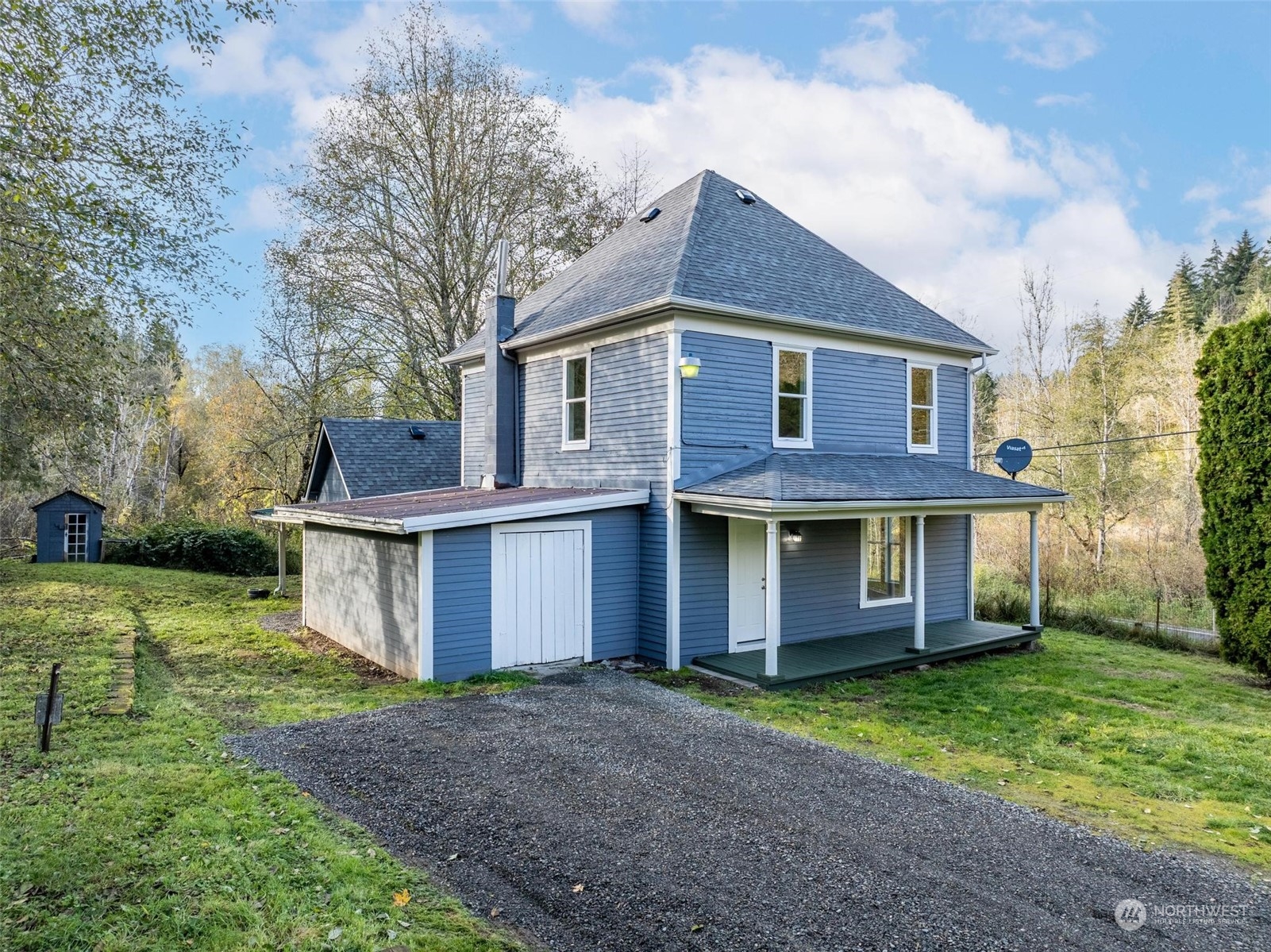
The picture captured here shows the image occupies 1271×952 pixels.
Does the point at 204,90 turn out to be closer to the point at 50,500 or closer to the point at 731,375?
the point at 731,375

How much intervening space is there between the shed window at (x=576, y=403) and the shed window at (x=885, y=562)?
192 inches

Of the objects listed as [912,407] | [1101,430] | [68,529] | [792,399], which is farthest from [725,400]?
[68,529]

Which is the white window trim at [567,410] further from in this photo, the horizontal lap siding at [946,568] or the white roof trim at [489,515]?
the horizontal lap siding at [946,568]

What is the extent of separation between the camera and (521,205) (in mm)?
22016

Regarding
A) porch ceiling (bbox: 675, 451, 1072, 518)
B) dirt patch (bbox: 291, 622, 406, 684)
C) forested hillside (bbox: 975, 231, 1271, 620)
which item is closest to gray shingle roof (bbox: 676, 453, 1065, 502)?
porch ceiling (bbox: 675, 451, 1072, 518)

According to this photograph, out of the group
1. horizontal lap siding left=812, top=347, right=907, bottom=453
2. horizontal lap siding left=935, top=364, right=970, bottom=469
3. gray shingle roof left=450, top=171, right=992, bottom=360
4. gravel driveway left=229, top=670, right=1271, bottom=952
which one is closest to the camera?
gravel driveway left=229, top=670, right=1271, bottom=952

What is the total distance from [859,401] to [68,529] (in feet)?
72.7

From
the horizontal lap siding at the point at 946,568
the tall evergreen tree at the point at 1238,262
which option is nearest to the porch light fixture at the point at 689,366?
the horizontal lap siding at the point at 946,568

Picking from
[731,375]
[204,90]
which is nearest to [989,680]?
[731,375]

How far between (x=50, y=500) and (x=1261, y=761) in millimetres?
26185

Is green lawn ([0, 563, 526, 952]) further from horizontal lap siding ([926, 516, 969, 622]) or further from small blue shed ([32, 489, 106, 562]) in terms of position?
small blue shed ([32, 489, 106, 562])

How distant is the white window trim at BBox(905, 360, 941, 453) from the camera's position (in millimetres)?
12492

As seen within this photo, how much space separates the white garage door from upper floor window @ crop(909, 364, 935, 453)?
21.2ft

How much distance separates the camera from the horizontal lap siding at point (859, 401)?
11375 mm
